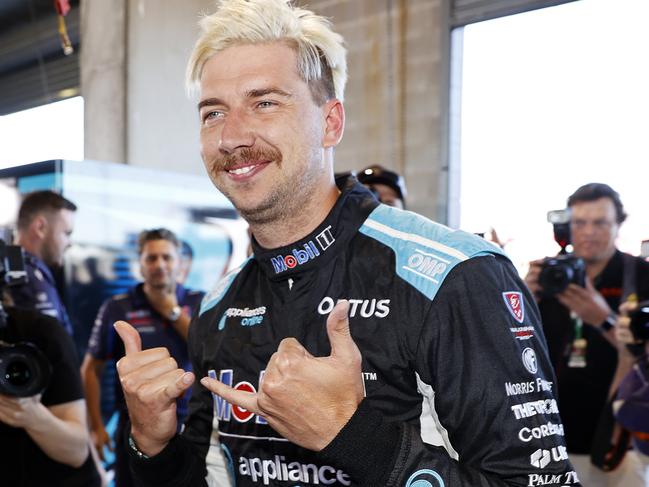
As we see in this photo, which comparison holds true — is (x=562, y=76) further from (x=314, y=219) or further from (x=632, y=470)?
(x=314, y=219)

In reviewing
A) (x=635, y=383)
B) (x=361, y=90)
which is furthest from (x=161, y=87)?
(x=635, y=383)

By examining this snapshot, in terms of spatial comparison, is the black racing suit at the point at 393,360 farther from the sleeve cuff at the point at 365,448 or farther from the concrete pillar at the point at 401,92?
the concrete pillar at the point at 401,92

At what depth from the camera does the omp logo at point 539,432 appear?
3.88 ft

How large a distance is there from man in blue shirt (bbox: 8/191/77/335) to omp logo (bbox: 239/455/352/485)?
263cm

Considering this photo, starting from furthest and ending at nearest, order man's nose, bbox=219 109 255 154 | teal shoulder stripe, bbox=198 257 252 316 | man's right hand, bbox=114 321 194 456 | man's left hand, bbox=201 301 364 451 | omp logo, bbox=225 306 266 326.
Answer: teal shoulder stripe, bbox=198 257 252 316 → omp logo, bbox=225 306 266 326 → man's nose, bbox=219 109 255 154 → man's right hand, bbox=114 321 194 456 → man's left hand, bbox=201 301 364 451

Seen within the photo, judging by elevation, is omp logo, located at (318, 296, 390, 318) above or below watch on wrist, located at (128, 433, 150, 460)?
above

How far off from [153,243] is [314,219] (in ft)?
9.32

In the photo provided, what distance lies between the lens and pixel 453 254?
1.32 meters

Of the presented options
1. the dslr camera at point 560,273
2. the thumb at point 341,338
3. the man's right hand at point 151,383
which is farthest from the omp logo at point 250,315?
the dslr camera at point 560,273

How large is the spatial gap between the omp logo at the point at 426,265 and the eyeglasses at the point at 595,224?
2.00 metres

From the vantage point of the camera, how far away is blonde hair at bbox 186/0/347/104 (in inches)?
59.7

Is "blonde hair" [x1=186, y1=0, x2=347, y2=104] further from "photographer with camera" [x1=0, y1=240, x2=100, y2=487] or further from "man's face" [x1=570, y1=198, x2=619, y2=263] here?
"man's face" [x1=570, y1=198, x2=619, y2=263]

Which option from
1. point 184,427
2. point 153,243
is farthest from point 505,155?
point 184,427

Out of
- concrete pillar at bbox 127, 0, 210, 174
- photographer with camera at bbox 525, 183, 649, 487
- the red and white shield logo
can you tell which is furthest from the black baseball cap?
concrete pillar at bbox 127, 0, 210, 174
